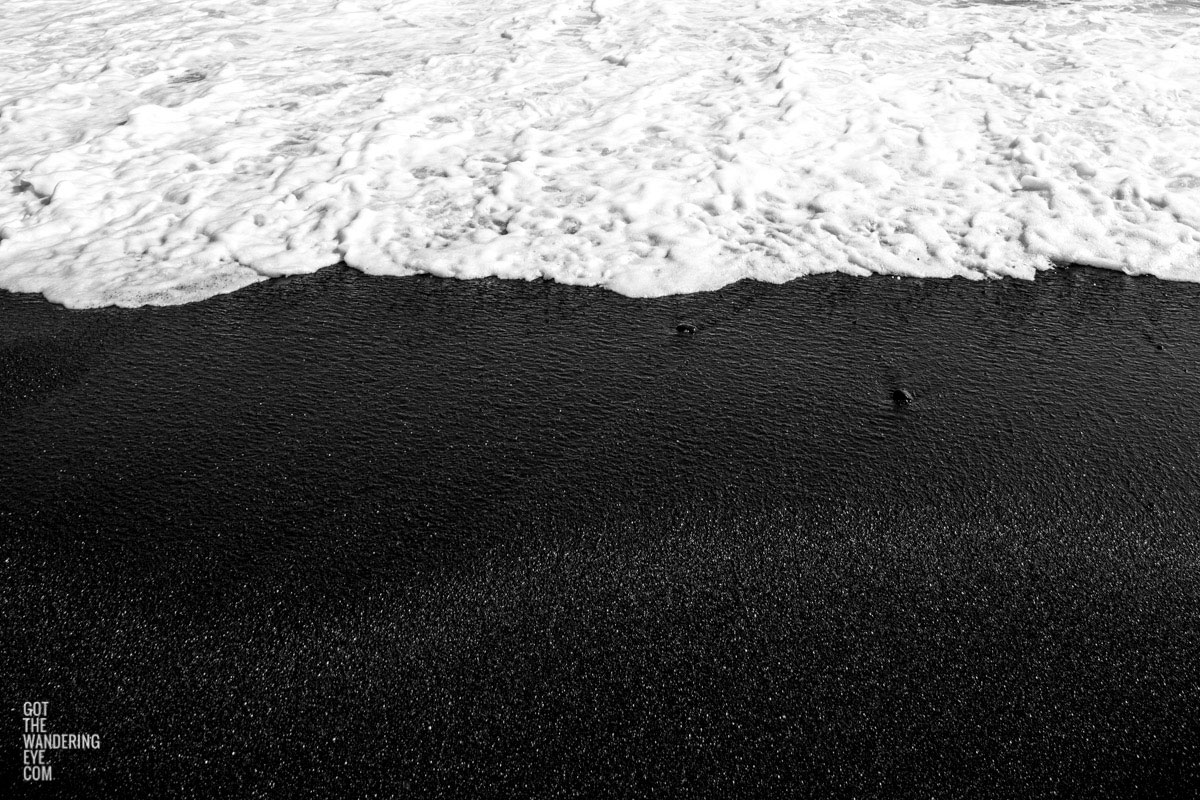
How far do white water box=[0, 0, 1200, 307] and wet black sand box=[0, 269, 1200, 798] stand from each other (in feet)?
2.60

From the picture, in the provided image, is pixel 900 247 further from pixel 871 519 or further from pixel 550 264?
pixel 871 519

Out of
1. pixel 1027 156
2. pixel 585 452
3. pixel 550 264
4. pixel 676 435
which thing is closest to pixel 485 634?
pixel 585 452

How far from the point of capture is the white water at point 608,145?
6.45 meters

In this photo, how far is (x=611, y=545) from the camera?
391 cm

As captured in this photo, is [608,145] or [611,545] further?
[608,145]

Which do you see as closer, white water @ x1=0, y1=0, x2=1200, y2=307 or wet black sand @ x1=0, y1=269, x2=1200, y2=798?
wet black sand @ x1=0, y1=269, x2=1200, y2=798

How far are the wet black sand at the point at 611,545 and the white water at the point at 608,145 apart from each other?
0.79 metres

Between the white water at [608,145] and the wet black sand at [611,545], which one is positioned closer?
the wet black sand at [611,545]

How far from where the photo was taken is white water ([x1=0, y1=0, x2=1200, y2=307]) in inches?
254

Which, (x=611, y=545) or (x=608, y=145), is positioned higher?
(x=608, y=145)

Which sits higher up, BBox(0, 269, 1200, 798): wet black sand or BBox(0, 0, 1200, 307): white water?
BBox(0, 0, 1200, 307): white water

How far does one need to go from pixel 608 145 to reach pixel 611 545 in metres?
5.45

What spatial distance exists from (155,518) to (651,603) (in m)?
2.43

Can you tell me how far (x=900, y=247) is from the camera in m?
6.45
